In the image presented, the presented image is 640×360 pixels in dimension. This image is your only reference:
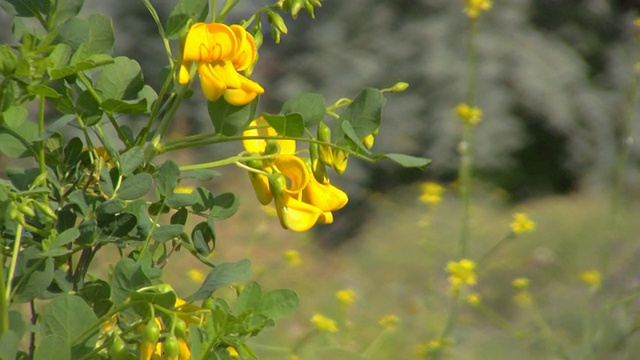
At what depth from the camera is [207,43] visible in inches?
32.6

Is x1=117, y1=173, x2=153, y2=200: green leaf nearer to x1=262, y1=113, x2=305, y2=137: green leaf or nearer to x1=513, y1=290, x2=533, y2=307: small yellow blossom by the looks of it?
x1=262, y1=113, x2=305, y2=137: green leaf

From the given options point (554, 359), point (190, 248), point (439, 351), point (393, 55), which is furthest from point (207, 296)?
point (393, 55)

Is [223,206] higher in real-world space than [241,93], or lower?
lower

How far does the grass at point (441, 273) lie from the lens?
3182 mm

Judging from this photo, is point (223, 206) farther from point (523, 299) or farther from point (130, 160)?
point (523, 299)

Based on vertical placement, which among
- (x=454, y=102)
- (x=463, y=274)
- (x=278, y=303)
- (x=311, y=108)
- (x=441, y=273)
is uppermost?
(x=311, y=108)

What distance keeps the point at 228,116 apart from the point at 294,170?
2.9 inches

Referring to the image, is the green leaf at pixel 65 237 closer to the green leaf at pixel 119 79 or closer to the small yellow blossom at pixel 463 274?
the green leaf at pixel 119 79

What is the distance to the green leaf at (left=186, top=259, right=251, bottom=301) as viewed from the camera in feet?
2.77

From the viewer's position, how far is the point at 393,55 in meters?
5.90

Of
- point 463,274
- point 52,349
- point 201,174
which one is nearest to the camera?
point 52,349

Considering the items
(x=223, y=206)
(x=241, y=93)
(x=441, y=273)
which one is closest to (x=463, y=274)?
(x=223, y=206)

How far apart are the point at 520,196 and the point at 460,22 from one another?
3.58 ft

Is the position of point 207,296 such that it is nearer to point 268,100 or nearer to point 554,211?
point 554,211
